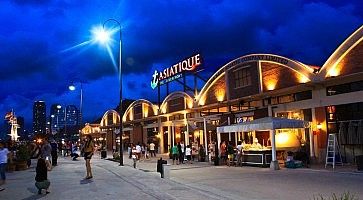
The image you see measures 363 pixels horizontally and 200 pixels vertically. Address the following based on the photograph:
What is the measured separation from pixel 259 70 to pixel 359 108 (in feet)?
25.5

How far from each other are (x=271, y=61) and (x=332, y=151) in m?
7.85

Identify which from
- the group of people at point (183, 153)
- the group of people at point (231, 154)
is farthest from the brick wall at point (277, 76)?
the group of people at point (183, 153)

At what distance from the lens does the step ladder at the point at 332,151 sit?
66.7 ft

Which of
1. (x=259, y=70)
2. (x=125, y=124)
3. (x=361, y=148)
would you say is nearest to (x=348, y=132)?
(x=361, y=148)

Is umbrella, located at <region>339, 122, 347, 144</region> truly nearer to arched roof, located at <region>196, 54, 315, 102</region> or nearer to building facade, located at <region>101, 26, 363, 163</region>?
building facade, located at <region>101, 26, 363, 163</region>

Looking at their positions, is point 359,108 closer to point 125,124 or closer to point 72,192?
point 72,192

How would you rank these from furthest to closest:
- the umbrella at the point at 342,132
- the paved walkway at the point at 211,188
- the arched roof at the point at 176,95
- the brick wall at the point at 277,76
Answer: the arched roof at the point at 176,95 < the brick wall at the point at 277,76 < the umbrella at the point at 342,132 < the paved walkway at the point at 211,188

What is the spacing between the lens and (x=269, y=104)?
27000mm

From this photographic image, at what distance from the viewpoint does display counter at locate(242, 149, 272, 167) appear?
2298 cm

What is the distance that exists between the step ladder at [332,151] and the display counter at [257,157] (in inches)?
126

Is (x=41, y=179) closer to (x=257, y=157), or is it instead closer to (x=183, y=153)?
(x=257, y=157)

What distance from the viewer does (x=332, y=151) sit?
20484 millimetres

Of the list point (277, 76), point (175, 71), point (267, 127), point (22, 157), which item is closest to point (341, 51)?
point (277, 76)

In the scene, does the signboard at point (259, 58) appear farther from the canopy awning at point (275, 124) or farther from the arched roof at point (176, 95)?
the arched roof at point (176, 95)
